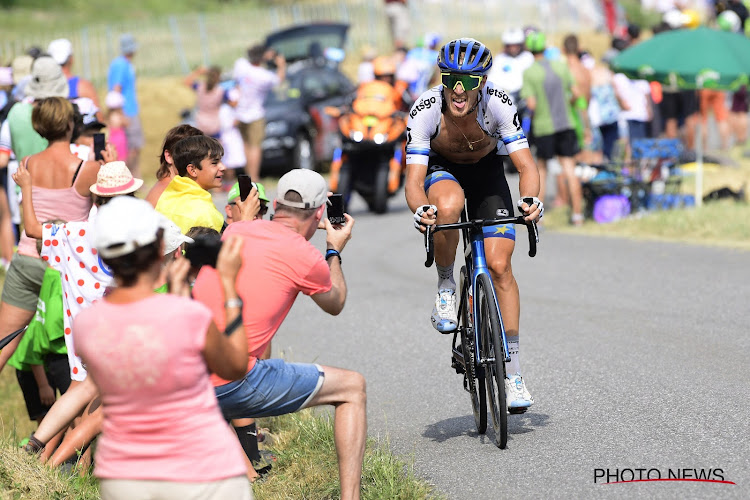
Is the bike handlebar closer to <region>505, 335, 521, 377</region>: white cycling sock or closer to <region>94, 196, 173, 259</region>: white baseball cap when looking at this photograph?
<region>505, 335, 521, 377</region>: white cycling sock

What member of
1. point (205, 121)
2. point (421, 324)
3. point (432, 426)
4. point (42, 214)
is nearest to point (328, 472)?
point (432, 426)

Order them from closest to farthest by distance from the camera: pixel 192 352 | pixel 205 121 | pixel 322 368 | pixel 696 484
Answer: pixel 192 352, pixel 322 368, pixel 696 484, pixel 205 121

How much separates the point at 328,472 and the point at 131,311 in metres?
2.76

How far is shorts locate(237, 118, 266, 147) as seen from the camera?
19406 mm

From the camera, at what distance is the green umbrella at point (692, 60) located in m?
14.9

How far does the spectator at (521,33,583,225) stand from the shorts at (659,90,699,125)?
5170 millimetres

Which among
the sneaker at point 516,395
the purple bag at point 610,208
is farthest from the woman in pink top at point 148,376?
the purple bag at point 610,208

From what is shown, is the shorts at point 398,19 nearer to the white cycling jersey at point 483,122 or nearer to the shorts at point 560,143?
the shorts at point 560,143

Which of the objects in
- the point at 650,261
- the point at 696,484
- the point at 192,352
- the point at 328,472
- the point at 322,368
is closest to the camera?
the point at 192,352

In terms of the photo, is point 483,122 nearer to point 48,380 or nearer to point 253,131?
point 48,380

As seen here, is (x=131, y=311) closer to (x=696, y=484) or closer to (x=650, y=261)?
(x=696, y=484)

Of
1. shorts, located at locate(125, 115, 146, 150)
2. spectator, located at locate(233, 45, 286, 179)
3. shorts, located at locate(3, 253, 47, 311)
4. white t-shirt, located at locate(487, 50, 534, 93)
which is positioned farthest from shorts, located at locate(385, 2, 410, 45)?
shorts, located at locate(3, 253, 47, 311)

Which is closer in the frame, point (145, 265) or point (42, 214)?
point (145, 265)

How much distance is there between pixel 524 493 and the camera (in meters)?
5.99
